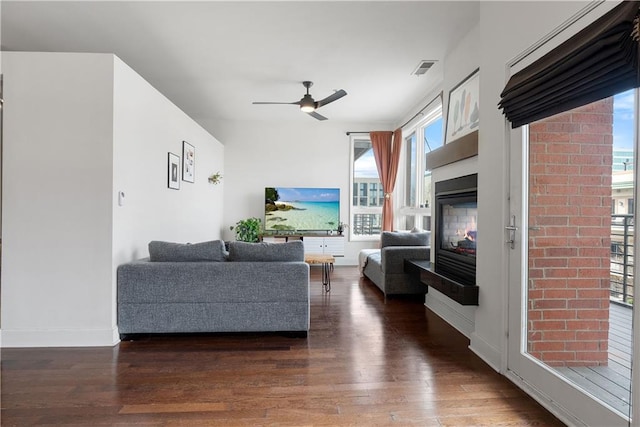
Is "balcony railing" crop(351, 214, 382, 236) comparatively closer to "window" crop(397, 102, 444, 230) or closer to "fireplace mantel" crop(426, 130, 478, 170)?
"window" crop(397, 102, 444, 230)

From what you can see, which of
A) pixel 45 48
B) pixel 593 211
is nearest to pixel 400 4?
pixel 593 211

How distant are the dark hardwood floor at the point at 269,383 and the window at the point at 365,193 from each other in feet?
12.8

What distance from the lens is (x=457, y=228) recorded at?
3311 millimetres

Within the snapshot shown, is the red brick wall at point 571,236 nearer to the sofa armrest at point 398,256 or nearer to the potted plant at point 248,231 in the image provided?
the sofa armrest at point 398,256

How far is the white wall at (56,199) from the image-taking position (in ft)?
8.58

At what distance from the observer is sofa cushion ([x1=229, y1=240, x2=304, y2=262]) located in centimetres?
286

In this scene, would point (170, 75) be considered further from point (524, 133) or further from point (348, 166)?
point (524, 133)

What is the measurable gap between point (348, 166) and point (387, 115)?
1.23 m

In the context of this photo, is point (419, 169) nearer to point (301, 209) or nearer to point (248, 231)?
point (301, 209)

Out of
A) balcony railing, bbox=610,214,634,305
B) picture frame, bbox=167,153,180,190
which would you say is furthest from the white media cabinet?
balcony railing, bbox=610,214,634,305

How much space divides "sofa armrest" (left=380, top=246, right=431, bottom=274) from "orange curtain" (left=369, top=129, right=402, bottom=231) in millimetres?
2255

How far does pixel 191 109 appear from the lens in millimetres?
5914

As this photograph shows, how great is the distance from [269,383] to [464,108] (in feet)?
9.57

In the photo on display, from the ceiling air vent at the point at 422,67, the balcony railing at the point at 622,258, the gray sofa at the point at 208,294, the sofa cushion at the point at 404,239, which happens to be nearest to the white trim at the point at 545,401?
the balcony railing at the point at 622,258
